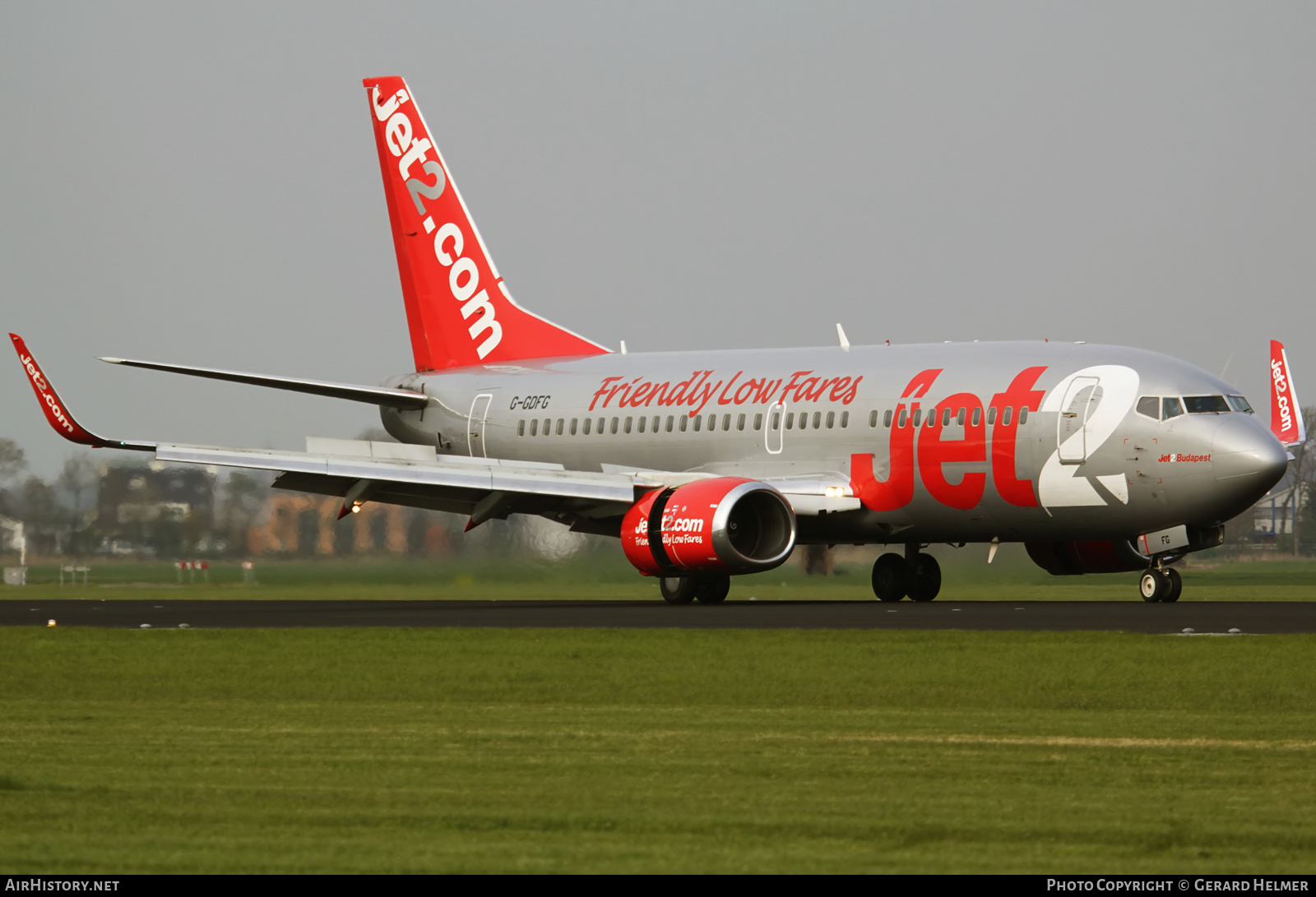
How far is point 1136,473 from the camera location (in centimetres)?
2802

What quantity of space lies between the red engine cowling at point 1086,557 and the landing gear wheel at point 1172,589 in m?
1.64

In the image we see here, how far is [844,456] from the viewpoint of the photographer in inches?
1222

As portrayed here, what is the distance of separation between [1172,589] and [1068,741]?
17.2m

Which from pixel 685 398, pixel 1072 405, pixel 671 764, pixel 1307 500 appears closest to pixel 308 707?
pixel 671 764

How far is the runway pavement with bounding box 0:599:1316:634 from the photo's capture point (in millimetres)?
22594

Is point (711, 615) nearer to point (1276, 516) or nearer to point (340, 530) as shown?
point (340, 530)

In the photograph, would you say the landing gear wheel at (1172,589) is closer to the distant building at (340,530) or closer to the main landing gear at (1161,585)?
the main landing gear at (1161,585)

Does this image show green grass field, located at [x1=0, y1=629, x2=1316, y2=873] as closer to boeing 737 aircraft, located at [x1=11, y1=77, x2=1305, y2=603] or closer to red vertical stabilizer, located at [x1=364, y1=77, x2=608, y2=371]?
boeing 737 aircraft, located at [x1=11, y1=77, x2=1305, y2=603]

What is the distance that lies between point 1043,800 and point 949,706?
476 cm

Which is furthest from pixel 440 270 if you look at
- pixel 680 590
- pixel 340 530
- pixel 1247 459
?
pixel 1247 459

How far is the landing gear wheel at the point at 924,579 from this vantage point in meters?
32.9

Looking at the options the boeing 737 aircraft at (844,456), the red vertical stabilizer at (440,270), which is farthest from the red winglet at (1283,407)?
the red vertical stabilizer at (440,270)

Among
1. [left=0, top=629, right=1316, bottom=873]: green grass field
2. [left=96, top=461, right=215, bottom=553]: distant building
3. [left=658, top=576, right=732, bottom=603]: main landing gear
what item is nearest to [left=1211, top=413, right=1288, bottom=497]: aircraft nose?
[left=658, top=576, right=732, bottom=603]: main landing gear
